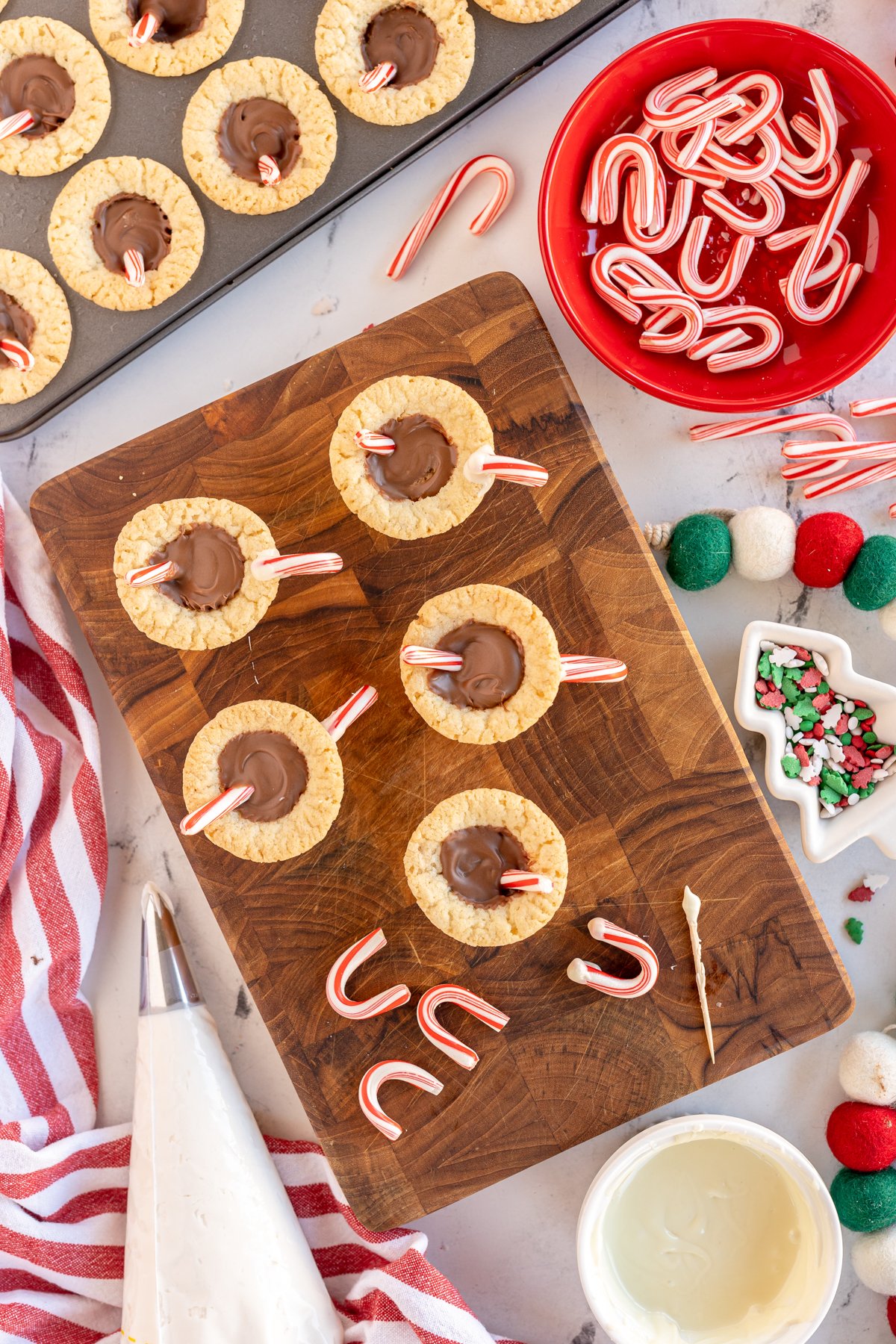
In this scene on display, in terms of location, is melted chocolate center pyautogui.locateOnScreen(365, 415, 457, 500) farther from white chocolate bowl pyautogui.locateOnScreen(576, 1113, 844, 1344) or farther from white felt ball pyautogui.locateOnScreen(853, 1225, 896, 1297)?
white felt ball pyautogui.locateOnScreen(853, 1225, 896, 1297)

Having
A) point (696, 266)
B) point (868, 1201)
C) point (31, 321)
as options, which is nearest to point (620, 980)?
point (868, 1201)

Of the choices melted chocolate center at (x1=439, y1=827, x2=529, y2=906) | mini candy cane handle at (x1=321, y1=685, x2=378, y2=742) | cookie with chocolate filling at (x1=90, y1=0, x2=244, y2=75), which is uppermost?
cookie with chocolate filling at (x1=90, y1=0, x2=244, y2=75)

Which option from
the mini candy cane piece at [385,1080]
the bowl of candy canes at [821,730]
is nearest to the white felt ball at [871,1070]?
the bowl of candy canes at [821,730]

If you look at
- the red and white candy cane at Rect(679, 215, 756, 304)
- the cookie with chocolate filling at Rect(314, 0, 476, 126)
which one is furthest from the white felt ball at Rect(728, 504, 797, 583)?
the cookie with chocolate filling at Rect(314, 0, 476, 126)

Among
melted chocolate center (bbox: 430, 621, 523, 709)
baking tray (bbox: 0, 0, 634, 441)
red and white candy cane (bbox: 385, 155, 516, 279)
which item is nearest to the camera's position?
melted chocolate center (bbox: 430, 621, 523, 709)

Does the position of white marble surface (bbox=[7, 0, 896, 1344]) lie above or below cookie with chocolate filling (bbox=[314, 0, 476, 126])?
below

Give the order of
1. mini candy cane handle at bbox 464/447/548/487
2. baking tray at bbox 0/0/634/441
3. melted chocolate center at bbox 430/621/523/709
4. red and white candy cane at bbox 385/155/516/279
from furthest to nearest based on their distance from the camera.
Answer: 1. red and white candy cane at bbox 385/155/516/279
2. baking tray at bbox 0/0/634/441
3. melted chocolate center at bbox 430/621/523/709
4. mini candy cane handle at bbox 464/447/548/487

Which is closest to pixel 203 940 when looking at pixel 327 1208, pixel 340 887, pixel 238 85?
pixel 340 887

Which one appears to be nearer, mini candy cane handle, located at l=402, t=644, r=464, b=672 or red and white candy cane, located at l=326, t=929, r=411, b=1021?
mini candy cane handle, located at l=402, t=644, r=464, b=672
